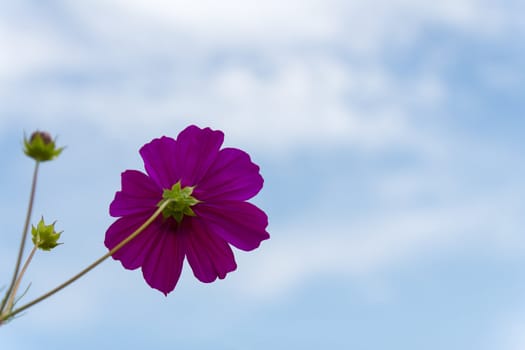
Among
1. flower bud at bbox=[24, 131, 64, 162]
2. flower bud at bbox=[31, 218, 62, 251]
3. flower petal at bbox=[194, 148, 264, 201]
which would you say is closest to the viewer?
flower bud at bbox=[24, 131, 64, 162]

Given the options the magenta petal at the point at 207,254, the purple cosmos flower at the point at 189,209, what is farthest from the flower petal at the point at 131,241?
the magenta petal at the point at 207,254

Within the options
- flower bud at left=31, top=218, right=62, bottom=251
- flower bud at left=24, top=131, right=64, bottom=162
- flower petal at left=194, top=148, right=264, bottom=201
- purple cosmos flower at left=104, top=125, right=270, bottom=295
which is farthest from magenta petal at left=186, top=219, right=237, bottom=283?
flower bud at left=24, top=131, right=64, bottom=162

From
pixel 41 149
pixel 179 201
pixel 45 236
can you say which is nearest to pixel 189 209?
pixel 179 201

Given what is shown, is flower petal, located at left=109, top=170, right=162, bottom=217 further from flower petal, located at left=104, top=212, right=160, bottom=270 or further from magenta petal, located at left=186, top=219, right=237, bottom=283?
magenta petal, located at left=186, top=219, right=237, bottom=283

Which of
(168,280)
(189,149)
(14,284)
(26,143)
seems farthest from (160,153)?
(14,284)

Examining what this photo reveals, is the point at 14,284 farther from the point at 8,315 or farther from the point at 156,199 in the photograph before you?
the point at 156,199
